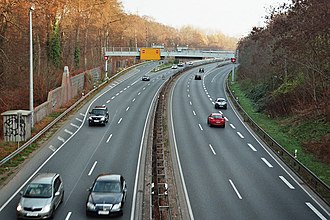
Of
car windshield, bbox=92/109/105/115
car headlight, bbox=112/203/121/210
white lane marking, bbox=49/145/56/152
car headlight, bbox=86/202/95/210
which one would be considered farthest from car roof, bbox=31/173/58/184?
car windshield, bbox=92/109/105/115

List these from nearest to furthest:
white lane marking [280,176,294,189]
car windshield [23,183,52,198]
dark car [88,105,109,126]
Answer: car windshield [23,183,52,198] → white lane marking [280,176,294,189] → dark car [88,105,109,126]

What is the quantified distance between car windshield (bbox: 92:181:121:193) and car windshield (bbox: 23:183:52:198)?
1.88 metres

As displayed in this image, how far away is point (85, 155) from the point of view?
26688 millimetres

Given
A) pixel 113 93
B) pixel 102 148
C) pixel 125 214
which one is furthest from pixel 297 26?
pixel 113 93

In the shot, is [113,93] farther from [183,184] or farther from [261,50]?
[183,184]

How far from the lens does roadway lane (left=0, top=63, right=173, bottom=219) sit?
62.2ft

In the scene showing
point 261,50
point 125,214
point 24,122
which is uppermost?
point 261,50

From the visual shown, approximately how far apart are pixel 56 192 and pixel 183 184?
6.70 meters

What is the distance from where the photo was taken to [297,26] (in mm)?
27531

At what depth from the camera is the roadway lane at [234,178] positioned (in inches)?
714

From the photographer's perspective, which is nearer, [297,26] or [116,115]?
[297,26]

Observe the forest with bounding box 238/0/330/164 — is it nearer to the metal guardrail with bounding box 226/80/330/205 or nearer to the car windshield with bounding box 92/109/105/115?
the metal guardrail with bounding box 226/80/330/205

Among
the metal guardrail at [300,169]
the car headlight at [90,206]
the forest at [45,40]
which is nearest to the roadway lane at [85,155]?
the car headlight at [90,206]

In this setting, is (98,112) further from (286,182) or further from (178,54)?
(178,54)
